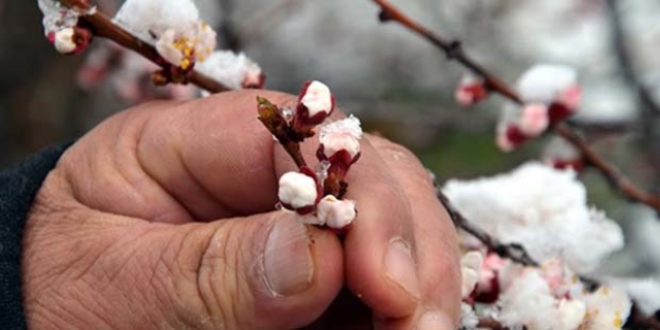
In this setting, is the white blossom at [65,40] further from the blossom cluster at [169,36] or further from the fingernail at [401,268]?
the fingernail at [401,268]

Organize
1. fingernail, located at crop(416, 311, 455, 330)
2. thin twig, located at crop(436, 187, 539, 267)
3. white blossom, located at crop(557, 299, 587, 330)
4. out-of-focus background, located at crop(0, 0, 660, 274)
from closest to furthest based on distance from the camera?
fingernail, located at crop(416, 311, 455, 330), white blossom, located at crop(557, 299, 587, 330), thin twig, located at crop(436, 187, 539, 267), out-of-focus background, located at crop(0, 0, 660, 274)

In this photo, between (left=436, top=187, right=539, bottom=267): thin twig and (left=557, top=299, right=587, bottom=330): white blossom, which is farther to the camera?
(left=436, top=187, right=539, bottom=267): thin twig

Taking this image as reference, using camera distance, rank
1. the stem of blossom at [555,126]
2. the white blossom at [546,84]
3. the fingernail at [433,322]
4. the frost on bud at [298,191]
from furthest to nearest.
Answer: the white blossom at [546,84] < the stem of blossom at [555,126] < the fingernail at [433,322] < the frost on bud at [298,191]

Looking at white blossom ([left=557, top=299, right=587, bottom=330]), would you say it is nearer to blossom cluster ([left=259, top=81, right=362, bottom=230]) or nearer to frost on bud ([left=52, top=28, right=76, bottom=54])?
blossom cluster ([left=259, top=81, right=362, bottom=230])

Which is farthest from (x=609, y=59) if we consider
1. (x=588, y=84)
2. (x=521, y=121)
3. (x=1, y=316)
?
(x=1, y=316)

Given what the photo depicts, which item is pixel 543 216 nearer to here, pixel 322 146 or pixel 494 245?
pixel 494 245


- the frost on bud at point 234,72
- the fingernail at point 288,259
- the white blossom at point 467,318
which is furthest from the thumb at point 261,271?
the frost on bud at point 234,72

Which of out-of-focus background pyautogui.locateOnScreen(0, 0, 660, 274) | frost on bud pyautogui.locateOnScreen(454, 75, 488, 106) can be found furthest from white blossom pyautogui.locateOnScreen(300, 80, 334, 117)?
out-of-focus background pyautogui.locateOnScreen(0, 0, 660, 274)

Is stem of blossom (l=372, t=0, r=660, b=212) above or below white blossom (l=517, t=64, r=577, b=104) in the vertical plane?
below
